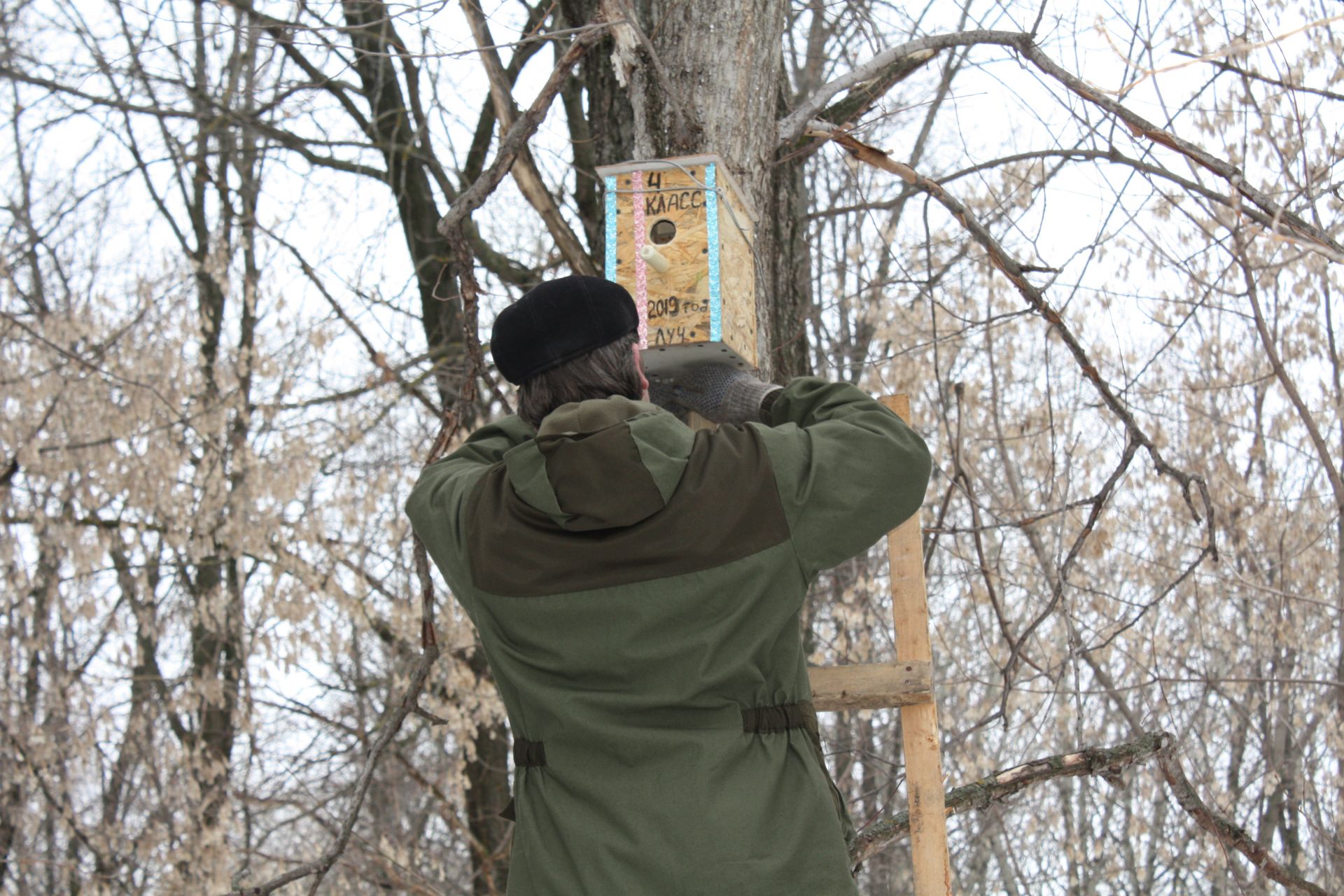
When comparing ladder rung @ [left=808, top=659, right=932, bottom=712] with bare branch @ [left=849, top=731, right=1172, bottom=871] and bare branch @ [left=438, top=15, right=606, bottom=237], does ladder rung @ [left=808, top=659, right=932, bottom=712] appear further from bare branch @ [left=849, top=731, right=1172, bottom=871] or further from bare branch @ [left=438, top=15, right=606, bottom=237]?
bare branch @ [left=438, top=15, right=606, bottom=237]

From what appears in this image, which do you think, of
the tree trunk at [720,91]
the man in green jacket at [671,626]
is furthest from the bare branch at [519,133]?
the man in green jacket at [671,626]

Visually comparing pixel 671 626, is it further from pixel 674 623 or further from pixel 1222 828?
pixel 1222 828

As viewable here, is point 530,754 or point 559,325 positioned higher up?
point 559,325

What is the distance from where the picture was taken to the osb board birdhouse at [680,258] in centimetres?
243

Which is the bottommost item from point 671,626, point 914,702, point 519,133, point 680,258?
point 914,702

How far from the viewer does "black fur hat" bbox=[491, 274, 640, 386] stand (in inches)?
76.6

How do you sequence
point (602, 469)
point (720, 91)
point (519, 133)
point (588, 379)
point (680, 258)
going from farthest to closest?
point (720, 91) → point (519, 133) → point (680, 258) → point (588, 379) → point (602, 469)

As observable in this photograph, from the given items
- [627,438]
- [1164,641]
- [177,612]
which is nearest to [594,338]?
[627,438]

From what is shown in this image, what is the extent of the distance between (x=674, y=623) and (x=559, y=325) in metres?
0.52

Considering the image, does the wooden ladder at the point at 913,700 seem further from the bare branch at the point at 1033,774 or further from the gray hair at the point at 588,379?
the gray hair at the point at 588,379

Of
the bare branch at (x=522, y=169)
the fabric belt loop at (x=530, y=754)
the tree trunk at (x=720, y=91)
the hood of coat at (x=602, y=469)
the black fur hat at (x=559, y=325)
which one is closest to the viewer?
the hood of coat at (x=602, y=469)

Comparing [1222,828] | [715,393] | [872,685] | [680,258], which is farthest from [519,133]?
[1222,828]

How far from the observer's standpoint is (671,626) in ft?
5.66

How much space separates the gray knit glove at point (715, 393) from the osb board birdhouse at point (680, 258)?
0.03 metres
